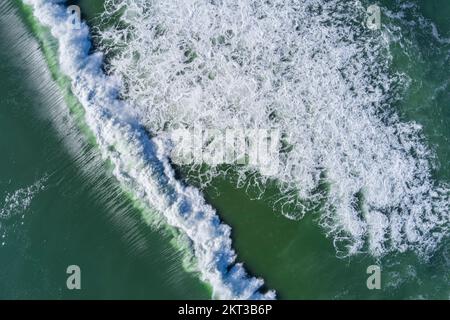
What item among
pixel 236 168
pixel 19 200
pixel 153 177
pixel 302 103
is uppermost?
pixel 19 200

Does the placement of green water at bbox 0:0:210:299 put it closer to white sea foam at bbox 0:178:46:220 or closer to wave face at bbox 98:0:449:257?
white sea foam at bbox 0:178:46:220

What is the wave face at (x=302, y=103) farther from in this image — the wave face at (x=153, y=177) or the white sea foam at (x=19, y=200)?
the white sea foam at (x=19, y=200)

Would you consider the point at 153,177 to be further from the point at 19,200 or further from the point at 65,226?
the point at 19,200

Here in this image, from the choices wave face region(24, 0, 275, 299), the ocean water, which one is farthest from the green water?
wave face region(24, 0, 275, 299)

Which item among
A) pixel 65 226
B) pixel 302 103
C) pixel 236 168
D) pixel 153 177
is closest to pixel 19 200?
pixel 65 226

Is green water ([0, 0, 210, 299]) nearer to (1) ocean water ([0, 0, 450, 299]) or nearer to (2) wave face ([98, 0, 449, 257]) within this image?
(1) ocean water ([0, 0, 450, 299])

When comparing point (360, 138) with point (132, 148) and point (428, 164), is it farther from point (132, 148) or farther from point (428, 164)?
point (132, 148)
